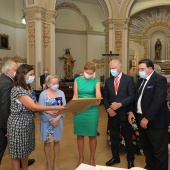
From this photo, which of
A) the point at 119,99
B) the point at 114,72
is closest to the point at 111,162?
the point at 119,99

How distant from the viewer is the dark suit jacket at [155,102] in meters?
2.73

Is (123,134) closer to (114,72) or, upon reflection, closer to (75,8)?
(114,72)

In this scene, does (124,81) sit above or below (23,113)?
above

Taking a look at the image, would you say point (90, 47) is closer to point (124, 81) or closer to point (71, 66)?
point (71, 66)

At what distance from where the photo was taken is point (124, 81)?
3314mm

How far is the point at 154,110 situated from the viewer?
2.72m

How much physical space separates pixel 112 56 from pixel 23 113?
824 centimetres

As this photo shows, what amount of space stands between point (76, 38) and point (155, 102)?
1175 cm

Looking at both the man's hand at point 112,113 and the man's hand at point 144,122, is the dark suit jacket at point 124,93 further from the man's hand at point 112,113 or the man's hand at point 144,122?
the man's hand at point 144,122

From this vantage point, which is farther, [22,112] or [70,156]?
[70,156]

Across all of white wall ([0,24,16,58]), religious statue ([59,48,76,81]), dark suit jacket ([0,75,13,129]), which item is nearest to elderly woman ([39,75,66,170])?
dark suit jacket ([0,75,13,129])

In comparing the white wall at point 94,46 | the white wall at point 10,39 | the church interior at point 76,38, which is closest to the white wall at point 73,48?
the church interior at point 76,38

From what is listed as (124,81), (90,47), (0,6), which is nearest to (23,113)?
(124,81)

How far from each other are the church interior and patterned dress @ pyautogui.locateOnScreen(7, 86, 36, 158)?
1.00 metres
